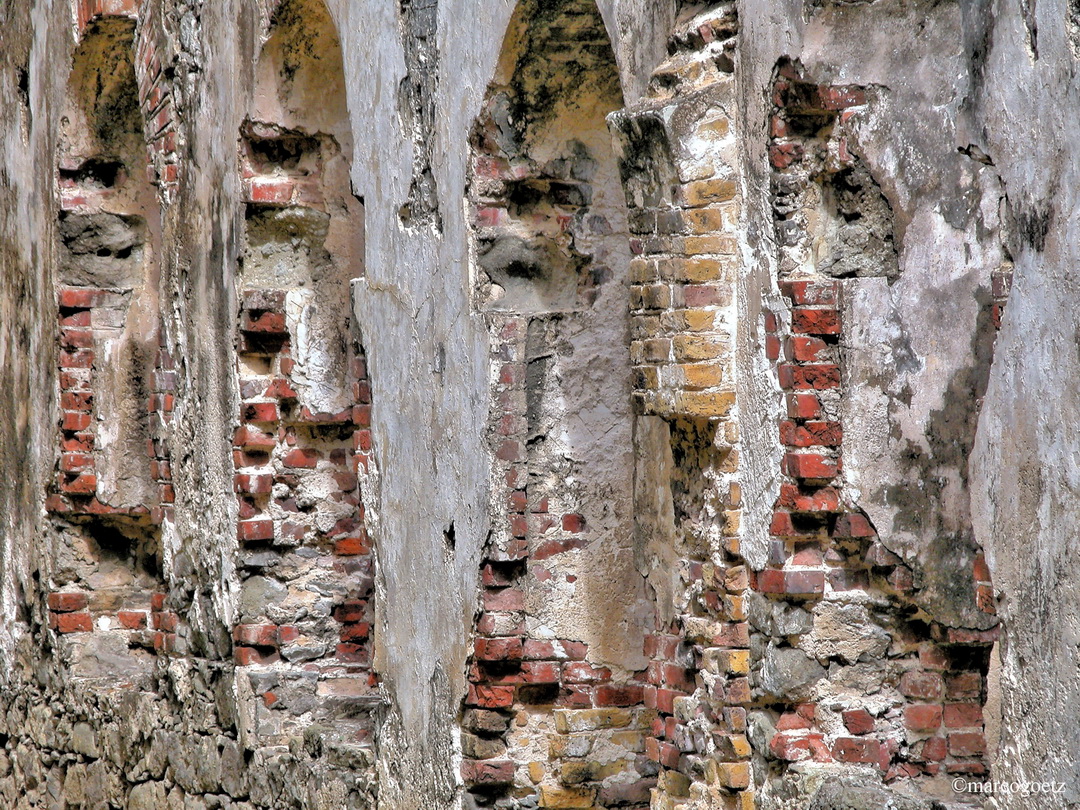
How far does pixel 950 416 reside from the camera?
12.5ft

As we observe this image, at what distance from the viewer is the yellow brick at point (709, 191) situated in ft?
13.4

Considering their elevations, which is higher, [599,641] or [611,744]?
[599,641]

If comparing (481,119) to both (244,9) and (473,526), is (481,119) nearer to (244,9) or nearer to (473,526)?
(473,526)

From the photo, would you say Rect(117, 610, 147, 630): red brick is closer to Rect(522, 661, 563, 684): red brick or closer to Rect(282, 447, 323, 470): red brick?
Rect(282, 447, 323, 470): red brick

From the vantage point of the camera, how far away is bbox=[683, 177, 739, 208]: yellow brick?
13.4ft

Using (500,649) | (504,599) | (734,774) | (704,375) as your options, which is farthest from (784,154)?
(500,649)

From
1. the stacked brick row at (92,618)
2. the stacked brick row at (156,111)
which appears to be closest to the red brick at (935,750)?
the stacked brick row at (156,111)

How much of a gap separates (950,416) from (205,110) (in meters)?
3.72

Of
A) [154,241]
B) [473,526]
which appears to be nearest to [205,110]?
[154,241]

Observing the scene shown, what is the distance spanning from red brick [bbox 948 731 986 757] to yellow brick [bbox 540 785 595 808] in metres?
1.34

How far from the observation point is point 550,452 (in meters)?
4.91

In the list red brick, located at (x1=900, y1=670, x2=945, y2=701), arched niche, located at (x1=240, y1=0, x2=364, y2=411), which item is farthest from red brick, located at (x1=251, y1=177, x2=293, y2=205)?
red brick, located at (x1=900, y1=670, x2=945, y2=701)

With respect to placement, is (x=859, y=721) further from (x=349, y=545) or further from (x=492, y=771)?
(x=349, y=545)

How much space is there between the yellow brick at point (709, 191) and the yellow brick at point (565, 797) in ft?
6.10
